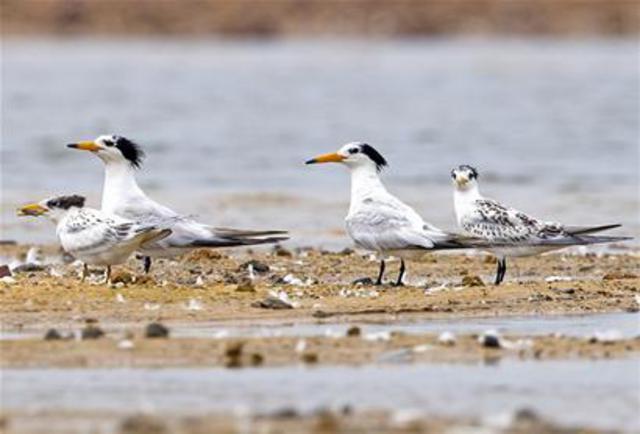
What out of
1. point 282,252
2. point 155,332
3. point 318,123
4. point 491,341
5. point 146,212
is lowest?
point 155,332

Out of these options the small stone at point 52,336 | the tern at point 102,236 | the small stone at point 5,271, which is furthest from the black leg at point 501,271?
the small stone at point 52,336

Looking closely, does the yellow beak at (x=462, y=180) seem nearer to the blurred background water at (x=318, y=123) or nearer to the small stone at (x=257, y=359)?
the blurred background water at (x=318, y=123)

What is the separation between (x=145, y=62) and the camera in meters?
55.3

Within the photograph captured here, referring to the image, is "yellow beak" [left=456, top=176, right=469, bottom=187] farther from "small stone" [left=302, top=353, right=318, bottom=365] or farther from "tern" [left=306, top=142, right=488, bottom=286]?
"small stone" [left=302, top=353, right=318, bottom=365]

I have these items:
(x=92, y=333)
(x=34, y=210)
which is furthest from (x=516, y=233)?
(x=92, y=333)

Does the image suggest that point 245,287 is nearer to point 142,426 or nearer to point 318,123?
point 142,426

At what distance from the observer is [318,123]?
112 feet

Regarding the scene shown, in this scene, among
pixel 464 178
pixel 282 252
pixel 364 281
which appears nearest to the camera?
pixel 364 281

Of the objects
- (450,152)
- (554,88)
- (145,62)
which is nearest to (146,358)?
(450,152)

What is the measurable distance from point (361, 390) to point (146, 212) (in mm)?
5159

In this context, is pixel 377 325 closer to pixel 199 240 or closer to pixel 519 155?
pixel 199 240

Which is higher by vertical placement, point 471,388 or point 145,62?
Result: point 145,62

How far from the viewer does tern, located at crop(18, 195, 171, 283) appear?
43.7 ft

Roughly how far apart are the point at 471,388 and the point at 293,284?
13.9 ft
